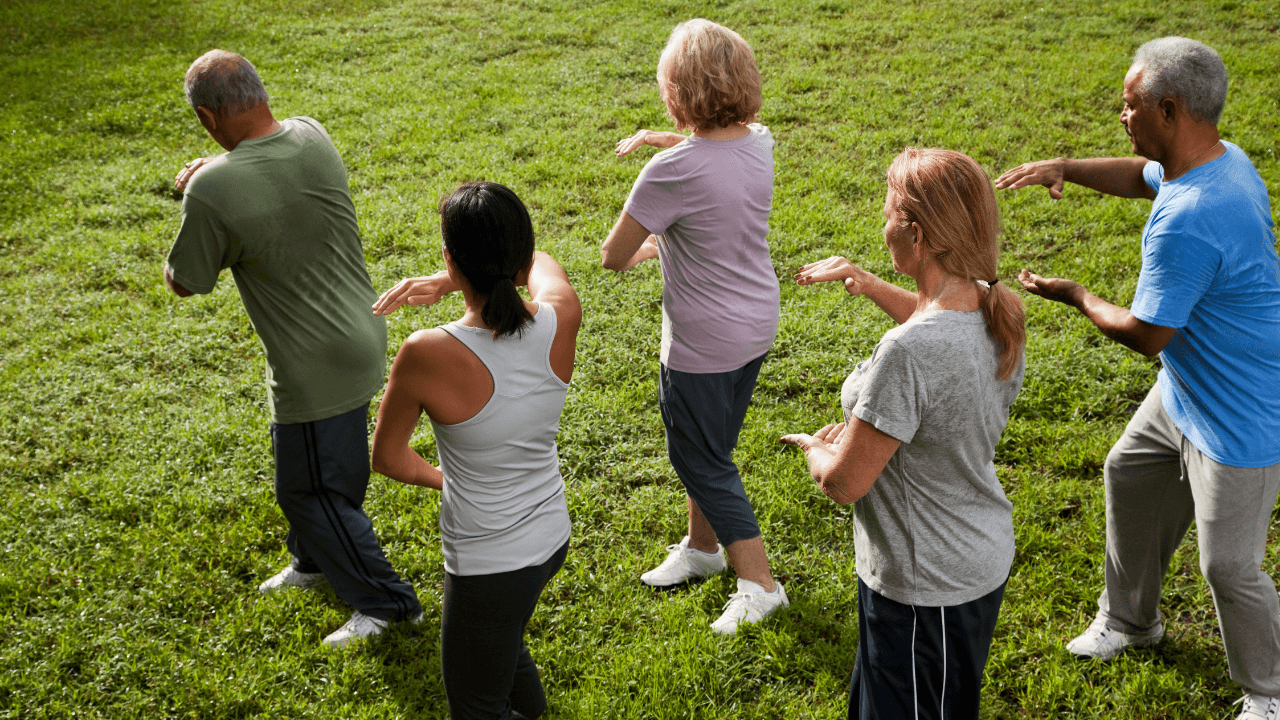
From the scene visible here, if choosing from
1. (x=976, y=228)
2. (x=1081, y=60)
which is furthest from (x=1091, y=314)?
(x=1081, y=60)

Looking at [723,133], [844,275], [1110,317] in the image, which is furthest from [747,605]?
[723,133]

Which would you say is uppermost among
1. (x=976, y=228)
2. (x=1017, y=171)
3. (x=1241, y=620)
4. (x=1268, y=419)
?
(x=976, y=228)

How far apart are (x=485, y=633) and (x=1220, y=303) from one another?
2.65 meters

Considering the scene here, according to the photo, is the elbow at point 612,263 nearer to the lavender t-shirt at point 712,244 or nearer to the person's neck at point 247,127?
the lavender t-shirt at point 712,244

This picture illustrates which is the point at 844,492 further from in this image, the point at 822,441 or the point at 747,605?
the point at 747,605

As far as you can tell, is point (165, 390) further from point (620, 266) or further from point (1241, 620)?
point (1241, 620)

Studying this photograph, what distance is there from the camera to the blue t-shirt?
2883 mm

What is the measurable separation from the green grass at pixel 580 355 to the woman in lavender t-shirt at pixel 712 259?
0.52m

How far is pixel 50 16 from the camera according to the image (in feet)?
46.3

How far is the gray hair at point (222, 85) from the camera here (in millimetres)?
3475

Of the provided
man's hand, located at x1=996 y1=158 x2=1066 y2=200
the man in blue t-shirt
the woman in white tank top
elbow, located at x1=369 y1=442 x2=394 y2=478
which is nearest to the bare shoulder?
the woman in white tank top

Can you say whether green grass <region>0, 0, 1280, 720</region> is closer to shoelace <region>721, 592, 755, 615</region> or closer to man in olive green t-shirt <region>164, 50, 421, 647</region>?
shoelace <region>721, 592, 755, 615</region>

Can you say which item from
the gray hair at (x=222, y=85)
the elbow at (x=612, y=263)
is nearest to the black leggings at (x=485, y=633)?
the elbow at (x=612, y=263)

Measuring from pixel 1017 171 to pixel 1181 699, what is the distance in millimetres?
2188
